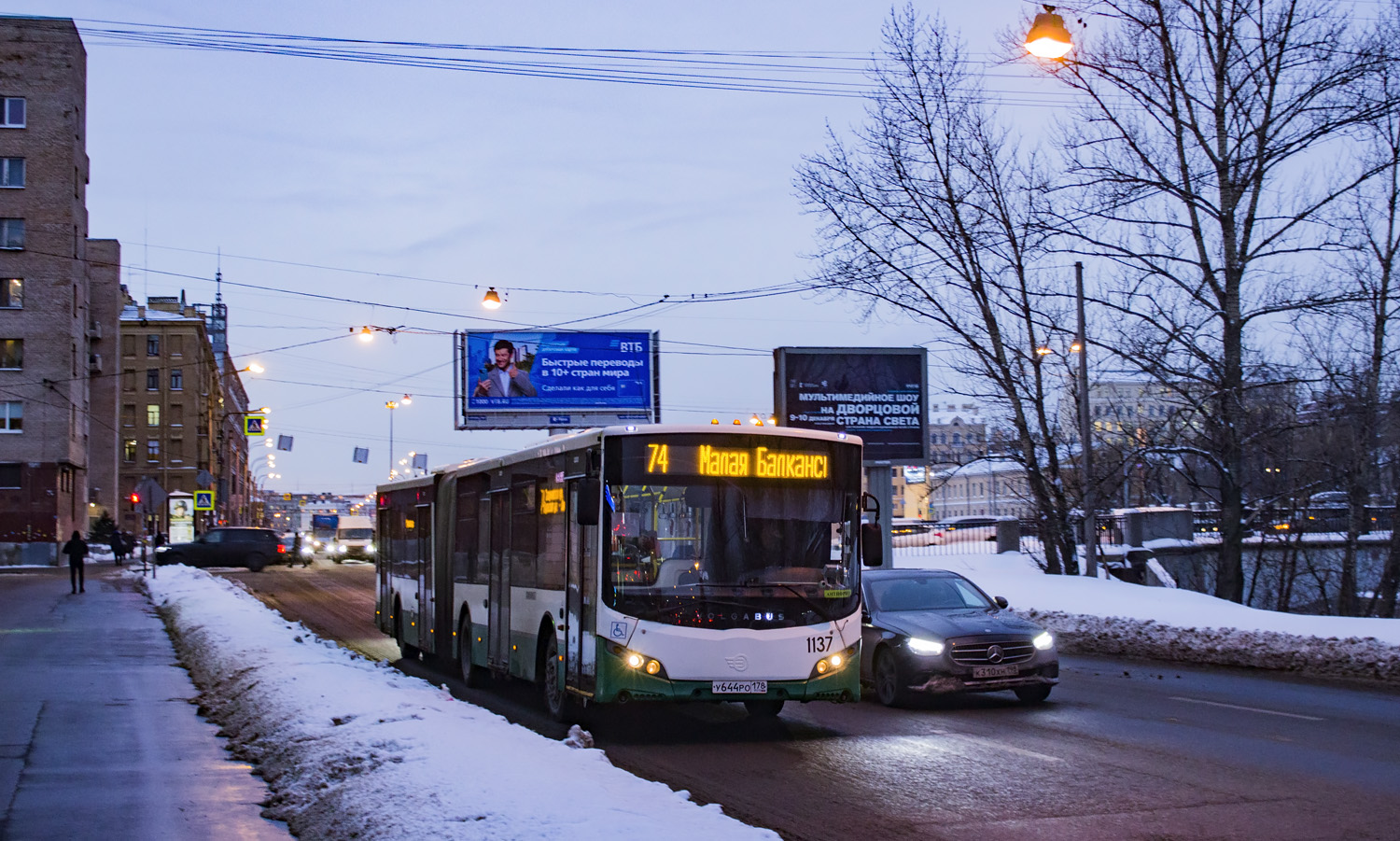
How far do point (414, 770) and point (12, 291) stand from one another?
6249 cm

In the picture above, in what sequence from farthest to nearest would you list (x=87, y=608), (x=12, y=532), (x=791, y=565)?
(x=12, y=532)
(x=87, y=608)
(x=791, y=565)

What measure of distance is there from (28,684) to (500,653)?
5.49m

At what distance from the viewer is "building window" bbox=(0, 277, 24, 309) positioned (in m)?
62.0

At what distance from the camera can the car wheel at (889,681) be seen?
45.4 ft

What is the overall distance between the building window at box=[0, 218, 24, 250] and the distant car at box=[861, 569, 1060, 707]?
58529mm

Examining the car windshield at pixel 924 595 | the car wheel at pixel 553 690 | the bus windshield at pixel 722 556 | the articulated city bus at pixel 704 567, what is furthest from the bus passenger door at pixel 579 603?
the car windshield at pixel 924 595

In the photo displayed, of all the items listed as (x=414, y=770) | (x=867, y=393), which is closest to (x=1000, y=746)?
(x=414, y=770)

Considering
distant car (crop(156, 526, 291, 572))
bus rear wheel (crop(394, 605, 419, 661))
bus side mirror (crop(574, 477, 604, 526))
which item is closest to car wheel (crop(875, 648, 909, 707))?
bus side mirror (crop(574, 477, 604, 526))

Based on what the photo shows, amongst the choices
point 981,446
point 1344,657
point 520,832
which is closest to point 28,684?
point 520,832

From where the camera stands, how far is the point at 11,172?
62.1 metres

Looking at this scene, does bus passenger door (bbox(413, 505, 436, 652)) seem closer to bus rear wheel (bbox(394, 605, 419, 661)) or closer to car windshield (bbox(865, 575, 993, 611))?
bus rear wheel (bbox(394, 605, 419, 661))

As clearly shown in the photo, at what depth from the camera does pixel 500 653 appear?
1502 centimetres

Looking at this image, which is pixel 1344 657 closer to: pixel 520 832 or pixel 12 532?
pixel 520 832

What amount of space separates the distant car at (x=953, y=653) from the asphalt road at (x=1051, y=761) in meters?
0.29
